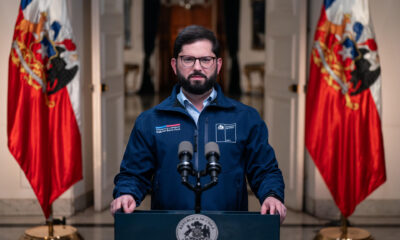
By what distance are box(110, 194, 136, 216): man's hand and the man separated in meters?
0.06

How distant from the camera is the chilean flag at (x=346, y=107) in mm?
4090

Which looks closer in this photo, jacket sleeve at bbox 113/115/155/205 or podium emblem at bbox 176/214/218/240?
podium emblem at bbox 176/214/218/240

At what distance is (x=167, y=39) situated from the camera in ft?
53.1

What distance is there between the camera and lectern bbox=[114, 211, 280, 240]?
156cm

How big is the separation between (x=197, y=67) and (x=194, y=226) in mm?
568

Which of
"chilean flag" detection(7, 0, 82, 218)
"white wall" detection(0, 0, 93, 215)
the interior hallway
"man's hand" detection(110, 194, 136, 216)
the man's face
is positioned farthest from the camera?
"white wall" detection(0, 0, 93, 215)

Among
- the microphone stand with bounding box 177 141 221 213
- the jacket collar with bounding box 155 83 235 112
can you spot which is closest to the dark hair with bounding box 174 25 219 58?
the jacket collar with bounding box 155 83 235 112

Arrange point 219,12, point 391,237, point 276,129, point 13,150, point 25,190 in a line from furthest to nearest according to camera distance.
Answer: point 219,12 < point 276,129 < point 25,190 < point 391,237 < point 13,150

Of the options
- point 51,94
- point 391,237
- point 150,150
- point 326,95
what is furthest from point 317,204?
point 150,150

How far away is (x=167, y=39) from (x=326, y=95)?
Result: 12339 millimetres

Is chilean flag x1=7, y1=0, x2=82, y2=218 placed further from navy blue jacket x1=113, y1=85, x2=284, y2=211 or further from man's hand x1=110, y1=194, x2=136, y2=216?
man's hand x1=110, y1=194, x2=136, y2=216

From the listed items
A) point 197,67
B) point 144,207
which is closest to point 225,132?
point 197,67

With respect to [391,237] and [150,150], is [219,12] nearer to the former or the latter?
[391,237]

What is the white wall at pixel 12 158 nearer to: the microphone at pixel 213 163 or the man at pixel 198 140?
the man at pixel 198 140
